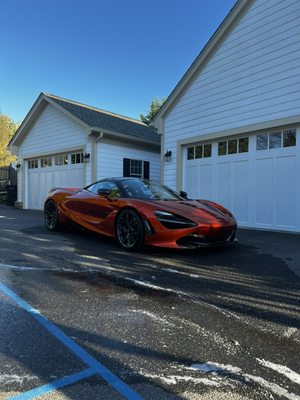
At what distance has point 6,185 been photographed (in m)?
19.7

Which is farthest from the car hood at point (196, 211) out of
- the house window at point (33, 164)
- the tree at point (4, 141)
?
the tree at point (4, 141)

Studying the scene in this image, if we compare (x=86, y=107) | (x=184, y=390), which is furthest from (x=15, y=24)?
(x=184, y=390)

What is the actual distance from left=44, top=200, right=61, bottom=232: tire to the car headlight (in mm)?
3256

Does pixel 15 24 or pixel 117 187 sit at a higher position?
pixel 15 24

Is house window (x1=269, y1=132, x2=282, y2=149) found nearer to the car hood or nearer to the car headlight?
the car hood

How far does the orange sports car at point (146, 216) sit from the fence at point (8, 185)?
12.5 metres

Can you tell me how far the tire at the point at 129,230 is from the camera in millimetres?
5527

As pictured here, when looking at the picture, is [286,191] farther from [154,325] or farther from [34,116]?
[34,116]

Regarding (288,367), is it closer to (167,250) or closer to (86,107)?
(167,250)

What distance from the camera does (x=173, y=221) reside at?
529 cm

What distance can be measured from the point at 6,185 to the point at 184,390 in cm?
1964

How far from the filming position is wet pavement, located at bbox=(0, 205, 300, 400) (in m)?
1.99

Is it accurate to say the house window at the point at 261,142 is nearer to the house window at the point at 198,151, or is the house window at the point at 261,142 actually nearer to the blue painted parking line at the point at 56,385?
the house window at the point at 198,151

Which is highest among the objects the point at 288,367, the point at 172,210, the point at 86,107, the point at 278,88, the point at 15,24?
the point at 15,24
